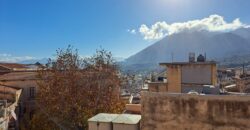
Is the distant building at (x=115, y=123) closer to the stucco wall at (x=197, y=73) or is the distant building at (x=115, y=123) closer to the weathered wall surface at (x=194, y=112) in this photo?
the weathered wall surface at (x=194, y=112)

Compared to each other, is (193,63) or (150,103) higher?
(193,63)

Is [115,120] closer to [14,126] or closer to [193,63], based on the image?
[193,63]

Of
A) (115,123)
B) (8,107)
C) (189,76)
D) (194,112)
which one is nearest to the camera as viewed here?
(194,112)

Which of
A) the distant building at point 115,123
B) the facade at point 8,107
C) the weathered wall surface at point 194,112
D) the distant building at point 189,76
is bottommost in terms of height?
the facade at point 8,107

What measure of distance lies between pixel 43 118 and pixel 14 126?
8.10 m

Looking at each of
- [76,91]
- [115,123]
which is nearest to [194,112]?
[115,123]

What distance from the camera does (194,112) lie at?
10859 millimetres

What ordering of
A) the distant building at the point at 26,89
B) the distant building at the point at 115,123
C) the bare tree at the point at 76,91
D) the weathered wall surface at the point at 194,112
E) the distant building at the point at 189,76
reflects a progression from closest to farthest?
1. the weathered wall surface at the point at 194,112
2. the distant building at the point at 115,123
3. the distant building at the point at 189,76
4. the bare tree at the point at 76,91
5. the distant building at the point at 26,89

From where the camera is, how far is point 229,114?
10.5 metres

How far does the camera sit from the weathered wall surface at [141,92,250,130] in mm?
10336

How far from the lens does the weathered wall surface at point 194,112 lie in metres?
10.3

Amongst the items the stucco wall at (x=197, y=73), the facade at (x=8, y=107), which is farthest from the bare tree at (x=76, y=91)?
the stucco wall at (x=197, y=73)

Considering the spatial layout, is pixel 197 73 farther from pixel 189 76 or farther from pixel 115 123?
pixel 115 123

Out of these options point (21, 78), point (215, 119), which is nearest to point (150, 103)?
point (215, 119)
